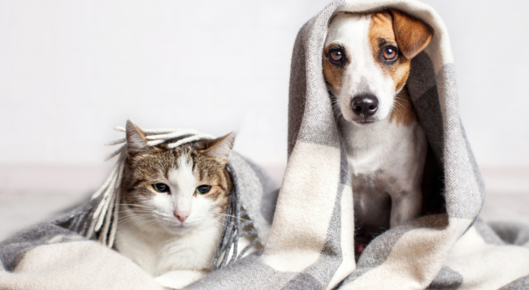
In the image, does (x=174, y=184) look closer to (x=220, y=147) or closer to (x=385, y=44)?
(x=220, y=147)

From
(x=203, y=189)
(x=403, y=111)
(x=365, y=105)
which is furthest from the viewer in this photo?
(x=403, y=111)

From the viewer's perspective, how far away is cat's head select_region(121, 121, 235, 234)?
91 centimetres

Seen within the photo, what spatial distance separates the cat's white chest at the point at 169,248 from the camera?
949 mm

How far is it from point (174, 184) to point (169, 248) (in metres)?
0.16

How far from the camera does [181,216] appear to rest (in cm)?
88

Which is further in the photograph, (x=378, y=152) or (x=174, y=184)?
(x=378, y=152)

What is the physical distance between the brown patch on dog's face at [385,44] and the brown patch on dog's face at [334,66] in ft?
0.23

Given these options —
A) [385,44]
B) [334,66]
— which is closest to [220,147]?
[334,66]

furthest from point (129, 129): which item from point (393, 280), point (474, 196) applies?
point (474, 196)

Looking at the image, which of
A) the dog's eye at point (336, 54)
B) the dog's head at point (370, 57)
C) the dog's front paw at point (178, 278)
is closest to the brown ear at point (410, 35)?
the dog's head at point (370, 57)

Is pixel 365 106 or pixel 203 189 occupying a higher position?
pixel 365 106

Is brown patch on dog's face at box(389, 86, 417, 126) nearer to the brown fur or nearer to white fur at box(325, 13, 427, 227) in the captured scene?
white fur at box(325, 13, 427, 227)

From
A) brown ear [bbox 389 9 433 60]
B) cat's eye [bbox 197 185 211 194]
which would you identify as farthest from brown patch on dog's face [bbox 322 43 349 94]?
cat's eye [bbox 197 185 211 194]

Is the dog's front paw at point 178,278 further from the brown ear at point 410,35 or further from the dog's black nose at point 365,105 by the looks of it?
the brown ear at point 410,35
